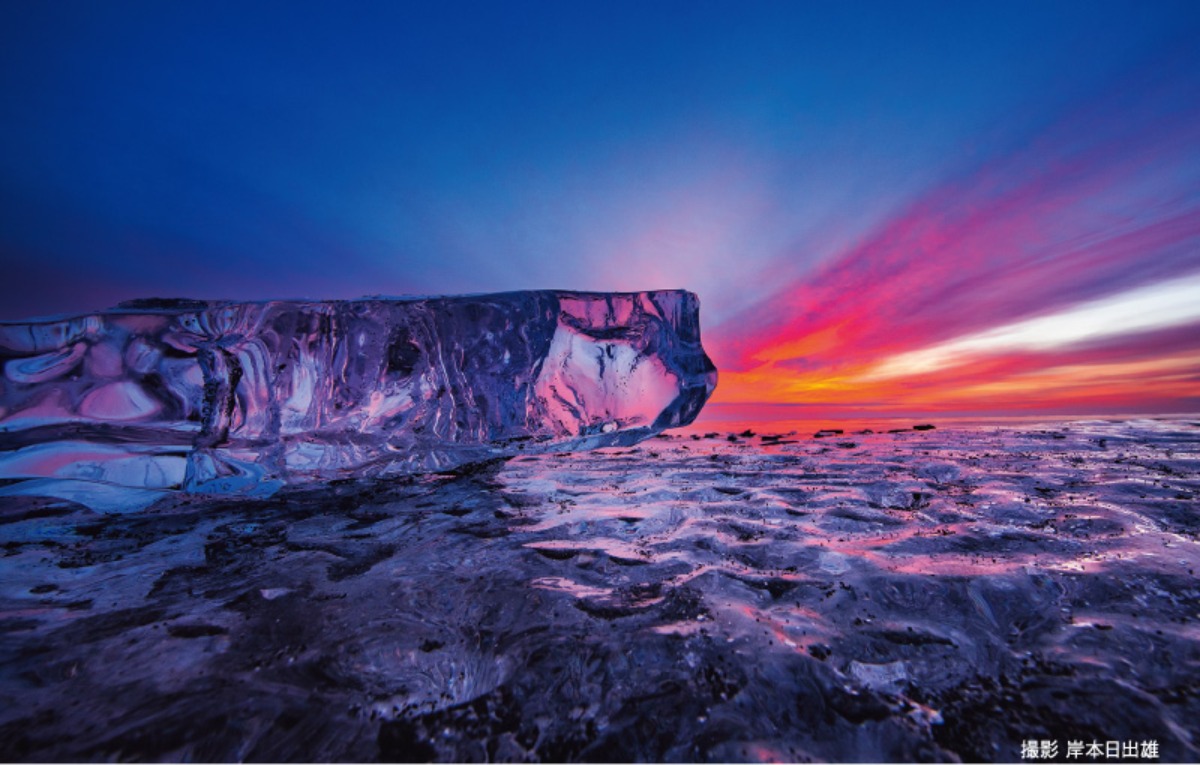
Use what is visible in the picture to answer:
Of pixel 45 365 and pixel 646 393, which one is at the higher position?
pixel 45 365

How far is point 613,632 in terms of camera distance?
5.15ft

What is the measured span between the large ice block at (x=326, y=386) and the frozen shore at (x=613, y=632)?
2.69 ft

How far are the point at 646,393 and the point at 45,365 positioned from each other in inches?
257

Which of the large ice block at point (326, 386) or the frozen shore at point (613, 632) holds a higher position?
the large ice block at point (326, 386)

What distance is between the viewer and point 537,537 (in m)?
2.62

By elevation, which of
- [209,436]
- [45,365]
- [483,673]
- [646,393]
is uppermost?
[45,365]

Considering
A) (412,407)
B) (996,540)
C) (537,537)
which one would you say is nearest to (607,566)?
(537,537)

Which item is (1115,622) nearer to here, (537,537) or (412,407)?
(537,537)

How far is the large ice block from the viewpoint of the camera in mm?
3764

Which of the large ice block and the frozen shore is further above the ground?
the large ice block

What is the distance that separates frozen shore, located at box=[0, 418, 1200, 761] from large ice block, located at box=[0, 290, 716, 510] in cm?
82

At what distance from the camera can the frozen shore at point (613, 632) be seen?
Answer: 1155mm

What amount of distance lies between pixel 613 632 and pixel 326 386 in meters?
4.69

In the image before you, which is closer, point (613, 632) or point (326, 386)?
point (613, 632)
